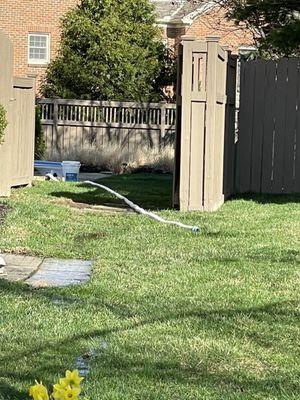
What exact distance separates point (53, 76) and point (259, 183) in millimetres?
10106

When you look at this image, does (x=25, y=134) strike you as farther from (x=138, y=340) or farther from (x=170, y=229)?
(x=138, y=340)

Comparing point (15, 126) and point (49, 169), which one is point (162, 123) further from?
point (15, 126)

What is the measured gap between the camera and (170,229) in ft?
31.1

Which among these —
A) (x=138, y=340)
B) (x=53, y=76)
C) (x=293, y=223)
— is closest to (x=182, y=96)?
(x=293, y=223)

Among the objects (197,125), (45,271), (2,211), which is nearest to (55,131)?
(197,125)

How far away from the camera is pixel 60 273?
7145mm

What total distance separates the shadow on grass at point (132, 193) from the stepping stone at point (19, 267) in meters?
4.19

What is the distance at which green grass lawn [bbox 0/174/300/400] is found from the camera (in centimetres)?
438

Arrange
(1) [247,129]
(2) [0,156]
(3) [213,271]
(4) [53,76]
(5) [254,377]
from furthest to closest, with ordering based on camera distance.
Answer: (4) [53,76] → (1) [247,129] → (2) [0,156] → (3) [213,271] → (5) [254,377]

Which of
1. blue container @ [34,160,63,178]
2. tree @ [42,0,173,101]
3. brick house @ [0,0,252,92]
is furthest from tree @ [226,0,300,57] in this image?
brick house @ [0,0,252,92]

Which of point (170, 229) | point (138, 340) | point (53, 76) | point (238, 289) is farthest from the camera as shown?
point (53, 76)

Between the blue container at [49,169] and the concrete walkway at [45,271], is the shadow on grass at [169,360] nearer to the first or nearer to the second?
the concrete walkway at [45,271]

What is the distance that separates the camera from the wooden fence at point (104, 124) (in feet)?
68.3

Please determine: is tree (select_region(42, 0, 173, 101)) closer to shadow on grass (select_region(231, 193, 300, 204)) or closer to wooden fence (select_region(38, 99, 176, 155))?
wooden fence (select_region(38, 99, 176, 155))
